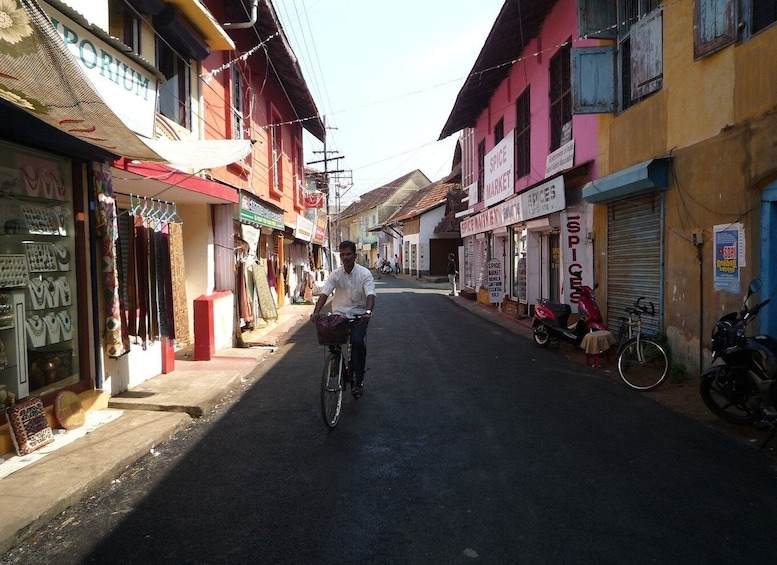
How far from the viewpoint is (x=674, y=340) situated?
7.79 m

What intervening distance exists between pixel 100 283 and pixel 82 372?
94 centimetres

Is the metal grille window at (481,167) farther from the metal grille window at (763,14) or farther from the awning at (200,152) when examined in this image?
the awning at (200,152)

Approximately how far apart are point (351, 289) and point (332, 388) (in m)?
1.23

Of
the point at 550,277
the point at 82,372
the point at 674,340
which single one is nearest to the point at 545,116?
the point at 550,277

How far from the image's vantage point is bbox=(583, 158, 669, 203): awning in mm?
7758

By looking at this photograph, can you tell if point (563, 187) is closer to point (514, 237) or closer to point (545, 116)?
point (545, 116)

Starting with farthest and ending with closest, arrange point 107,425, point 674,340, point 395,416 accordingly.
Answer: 1. point 674,340
2. point 395,416
3. point 107,425

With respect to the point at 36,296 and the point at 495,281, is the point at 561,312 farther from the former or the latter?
the point at 36,296

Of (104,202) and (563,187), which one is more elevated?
(563,187)

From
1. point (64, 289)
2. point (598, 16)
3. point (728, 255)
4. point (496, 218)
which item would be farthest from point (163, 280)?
point (496, 218)

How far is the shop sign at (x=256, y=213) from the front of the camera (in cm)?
1017

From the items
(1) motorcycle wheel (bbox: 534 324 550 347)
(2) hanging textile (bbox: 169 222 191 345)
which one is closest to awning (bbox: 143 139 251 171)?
(2) hanging textile (bbox: 169 222 191 345)

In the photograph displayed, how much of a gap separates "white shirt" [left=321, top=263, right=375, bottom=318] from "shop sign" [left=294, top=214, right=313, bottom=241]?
12.9 meters

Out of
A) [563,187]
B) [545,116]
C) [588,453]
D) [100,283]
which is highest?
[545,116]
